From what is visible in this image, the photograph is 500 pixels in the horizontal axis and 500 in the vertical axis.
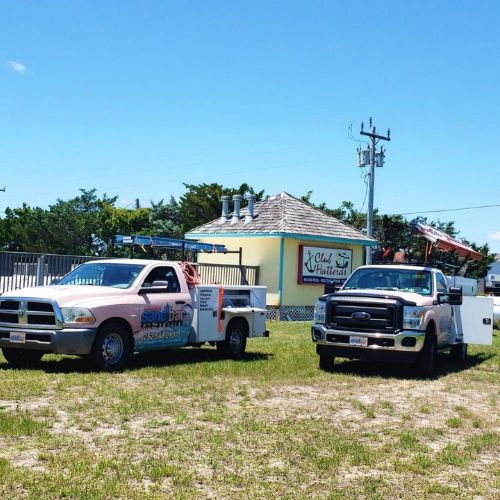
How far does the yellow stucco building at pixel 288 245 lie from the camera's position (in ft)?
95.3

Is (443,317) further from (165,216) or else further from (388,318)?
(165,216)

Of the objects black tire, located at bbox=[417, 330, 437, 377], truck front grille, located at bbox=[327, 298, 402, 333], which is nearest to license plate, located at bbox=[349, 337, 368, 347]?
truck front grille, located at bbox=[327, 298, 402, 333]

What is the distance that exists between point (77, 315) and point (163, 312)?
1.87 metres

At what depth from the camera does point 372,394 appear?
11.3m

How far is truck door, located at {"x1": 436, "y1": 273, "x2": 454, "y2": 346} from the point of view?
14.2 meters

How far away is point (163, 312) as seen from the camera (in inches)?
528

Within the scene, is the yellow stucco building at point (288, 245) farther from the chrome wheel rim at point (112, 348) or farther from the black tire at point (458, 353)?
the chrome wheel rim at point (112, 348)

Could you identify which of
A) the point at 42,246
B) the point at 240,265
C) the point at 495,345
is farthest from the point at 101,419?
the point at 42,246

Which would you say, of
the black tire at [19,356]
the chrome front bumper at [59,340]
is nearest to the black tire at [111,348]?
the chrome front bumper at [59,340]

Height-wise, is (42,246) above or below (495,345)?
above

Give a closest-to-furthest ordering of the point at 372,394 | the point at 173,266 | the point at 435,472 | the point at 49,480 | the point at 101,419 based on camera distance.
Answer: the point at 49,480 < the point at 435,472 < the point at 101,419 < the point at 372,394 < the point at 173,266

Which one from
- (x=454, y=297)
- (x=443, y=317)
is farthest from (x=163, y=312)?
(x=454, y=297)

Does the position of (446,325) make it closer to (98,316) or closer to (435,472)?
(98,316)

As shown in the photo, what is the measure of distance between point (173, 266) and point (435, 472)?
26.8ft
